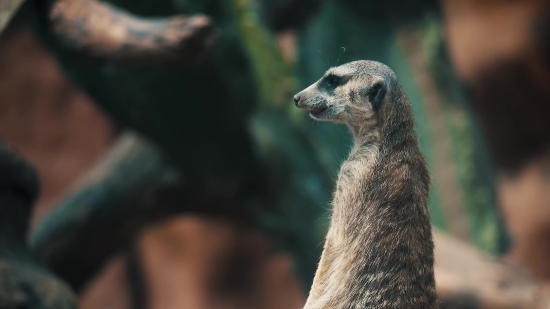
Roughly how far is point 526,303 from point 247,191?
2.04 metres

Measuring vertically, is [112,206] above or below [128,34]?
below

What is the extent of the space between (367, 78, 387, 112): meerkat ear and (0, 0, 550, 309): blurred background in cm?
104

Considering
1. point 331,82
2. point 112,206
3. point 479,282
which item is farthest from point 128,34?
point 479,282

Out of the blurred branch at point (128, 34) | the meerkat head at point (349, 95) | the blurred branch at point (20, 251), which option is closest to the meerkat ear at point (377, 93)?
the meerkat head at point (349, 95)

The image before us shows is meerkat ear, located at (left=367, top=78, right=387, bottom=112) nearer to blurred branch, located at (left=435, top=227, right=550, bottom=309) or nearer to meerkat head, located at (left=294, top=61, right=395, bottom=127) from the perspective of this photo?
meerkat head, located at (left=294, top=61, right=395, bottom=127)

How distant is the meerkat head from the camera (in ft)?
6.42

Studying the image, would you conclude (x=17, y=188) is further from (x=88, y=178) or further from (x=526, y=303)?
(x=526, y=303)

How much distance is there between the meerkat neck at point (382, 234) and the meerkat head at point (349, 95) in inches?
2.7

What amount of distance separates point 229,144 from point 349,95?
3.11m

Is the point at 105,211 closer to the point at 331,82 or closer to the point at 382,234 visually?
the point at 331,82

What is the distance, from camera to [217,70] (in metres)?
4.58

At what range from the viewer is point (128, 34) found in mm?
3348

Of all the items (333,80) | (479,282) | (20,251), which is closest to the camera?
(333,80)

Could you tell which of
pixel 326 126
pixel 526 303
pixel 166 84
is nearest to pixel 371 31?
pixel 326 126
